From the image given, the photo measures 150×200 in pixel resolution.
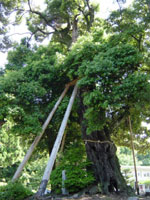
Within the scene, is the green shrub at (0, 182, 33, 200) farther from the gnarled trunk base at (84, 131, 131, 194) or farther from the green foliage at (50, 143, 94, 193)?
the gnarled trunk base at (84, 131, 131, 194)

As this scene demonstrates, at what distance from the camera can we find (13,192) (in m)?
5.91

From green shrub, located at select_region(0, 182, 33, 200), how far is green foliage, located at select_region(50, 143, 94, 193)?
119 centimetres

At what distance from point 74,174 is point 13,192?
1987mm

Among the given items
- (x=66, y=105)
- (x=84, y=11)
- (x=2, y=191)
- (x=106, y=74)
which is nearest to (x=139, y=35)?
(x=106, y=74)

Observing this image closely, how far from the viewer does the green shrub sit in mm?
5777

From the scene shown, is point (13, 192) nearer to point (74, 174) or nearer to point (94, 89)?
point (74, 174)

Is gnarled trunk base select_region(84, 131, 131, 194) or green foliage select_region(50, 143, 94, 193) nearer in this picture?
green foliage select_region(50, 143, 94, 193)

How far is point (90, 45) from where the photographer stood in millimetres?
7539

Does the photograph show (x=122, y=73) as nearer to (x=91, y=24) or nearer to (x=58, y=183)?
(x=58, y=183)

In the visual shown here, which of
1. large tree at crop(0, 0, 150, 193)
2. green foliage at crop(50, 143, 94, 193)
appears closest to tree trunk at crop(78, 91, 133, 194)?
large tree at crop(0, 0, 150, 193)

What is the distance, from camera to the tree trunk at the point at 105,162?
6.98m

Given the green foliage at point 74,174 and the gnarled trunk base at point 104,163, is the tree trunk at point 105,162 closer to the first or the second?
the gnarled trunk base at point 104,163

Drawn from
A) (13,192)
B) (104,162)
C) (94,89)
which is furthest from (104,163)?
(13,192)

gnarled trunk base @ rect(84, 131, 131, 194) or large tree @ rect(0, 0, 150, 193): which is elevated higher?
large tree @ rect(0, 0, 150, 193)
